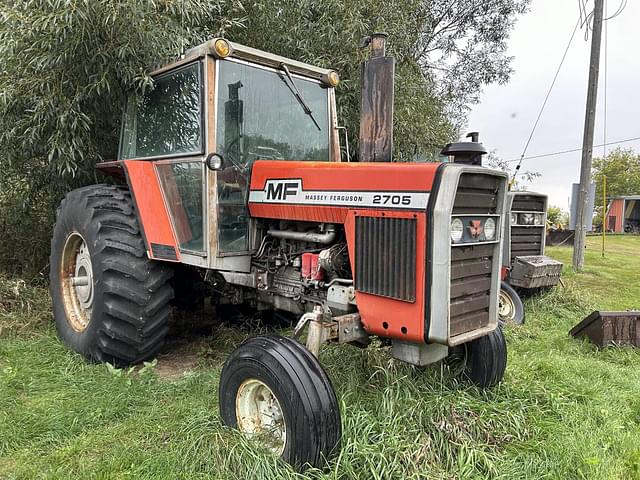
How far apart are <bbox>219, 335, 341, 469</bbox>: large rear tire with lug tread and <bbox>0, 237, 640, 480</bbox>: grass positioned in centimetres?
8

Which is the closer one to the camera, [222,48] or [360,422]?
[360,422]

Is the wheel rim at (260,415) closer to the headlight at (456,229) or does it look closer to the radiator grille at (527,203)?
the headlight at (456,229)

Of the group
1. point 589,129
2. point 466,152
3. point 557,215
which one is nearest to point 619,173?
point 557,215

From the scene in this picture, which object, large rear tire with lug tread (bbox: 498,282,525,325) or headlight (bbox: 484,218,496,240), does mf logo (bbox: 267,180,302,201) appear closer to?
headlight (bbox: 484,218,496,240)

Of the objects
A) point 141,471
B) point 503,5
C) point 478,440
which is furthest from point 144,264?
point 503,5

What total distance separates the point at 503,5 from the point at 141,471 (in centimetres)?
1140

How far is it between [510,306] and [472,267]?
320cm

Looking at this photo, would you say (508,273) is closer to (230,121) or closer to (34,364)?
(230,121)

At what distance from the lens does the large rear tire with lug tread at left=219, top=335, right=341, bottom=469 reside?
6.83ft

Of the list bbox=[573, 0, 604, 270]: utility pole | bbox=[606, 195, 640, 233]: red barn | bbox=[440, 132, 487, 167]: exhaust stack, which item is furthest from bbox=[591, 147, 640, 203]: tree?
bbox=[440, 132, 487, 167]: exhaust stack

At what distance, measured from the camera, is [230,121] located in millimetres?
3080

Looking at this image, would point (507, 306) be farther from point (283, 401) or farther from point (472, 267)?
point (283, 401)

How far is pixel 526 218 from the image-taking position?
19.6 feet

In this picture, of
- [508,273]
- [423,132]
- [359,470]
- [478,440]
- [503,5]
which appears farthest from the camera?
[503,5]
